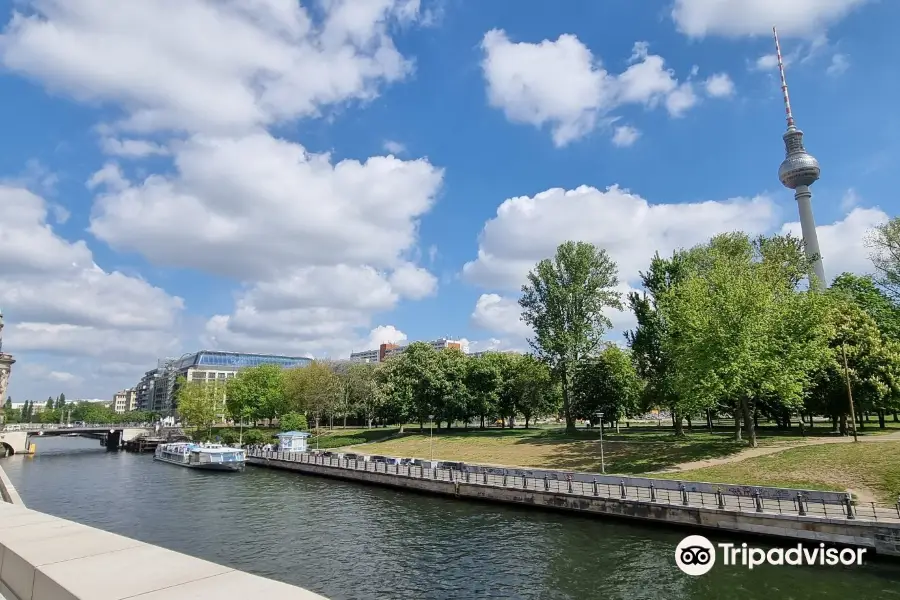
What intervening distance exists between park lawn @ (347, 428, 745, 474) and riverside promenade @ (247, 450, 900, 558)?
9013 millimetres

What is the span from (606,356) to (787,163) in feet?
416

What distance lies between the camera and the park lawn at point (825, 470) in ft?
109

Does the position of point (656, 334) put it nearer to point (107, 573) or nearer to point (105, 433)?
point (107, 573)

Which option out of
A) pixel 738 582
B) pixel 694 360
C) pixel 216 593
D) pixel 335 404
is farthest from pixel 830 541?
pixel 335 404

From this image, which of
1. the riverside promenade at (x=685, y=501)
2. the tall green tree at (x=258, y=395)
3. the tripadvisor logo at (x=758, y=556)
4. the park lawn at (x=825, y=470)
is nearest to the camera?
the tripadvisor logo at (x=758, y=556)

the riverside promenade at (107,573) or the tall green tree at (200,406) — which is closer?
the riverside promenade at (107,573)

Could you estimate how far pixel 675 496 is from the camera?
34.1 metres

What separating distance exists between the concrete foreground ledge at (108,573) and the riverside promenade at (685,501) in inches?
1147

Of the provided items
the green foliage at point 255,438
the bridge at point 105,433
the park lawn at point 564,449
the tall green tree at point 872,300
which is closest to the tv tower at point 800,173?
the tall green tree at point 872,300

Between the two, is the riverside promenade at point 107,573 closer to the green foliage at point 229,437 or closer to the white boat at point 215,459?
the white boat at point 215,459

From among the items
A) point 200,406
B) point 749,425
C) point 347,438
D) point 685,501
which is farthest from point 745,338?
point 200,406

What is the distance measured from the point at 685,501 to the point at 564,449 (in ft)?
95.8

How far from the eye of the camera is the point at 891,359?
168 ft

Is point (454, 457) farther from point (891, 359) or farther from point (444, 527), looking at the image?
point (891, 359)
